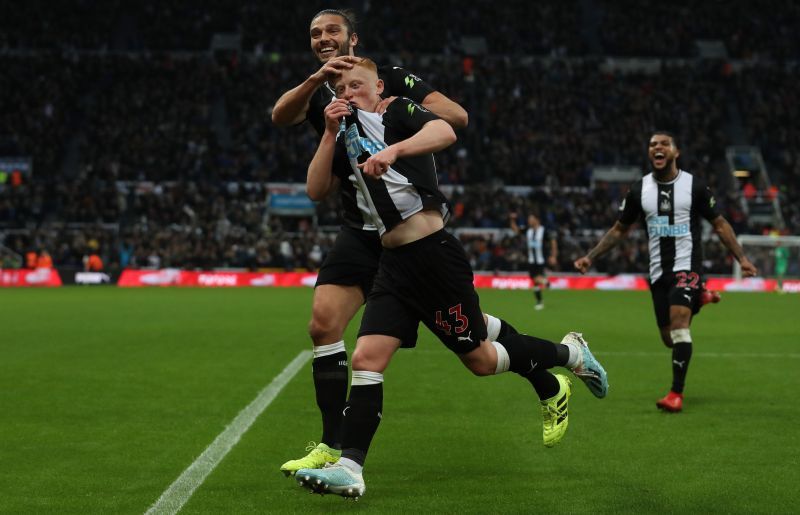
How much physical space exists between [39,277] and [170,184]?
24.3 feet

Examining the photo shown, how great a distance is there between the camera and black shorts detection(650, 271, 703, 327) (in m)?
8.91

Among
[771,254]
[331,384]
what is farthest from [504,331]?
[771,254]

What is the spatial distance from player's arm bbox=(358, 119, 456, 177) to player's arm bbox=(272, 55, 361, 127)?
470 mm

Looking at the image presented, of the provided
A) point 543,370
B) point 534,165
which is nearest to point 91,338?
point 543,370

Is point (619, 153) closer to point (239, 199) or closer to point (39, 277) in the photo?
point (239, 199)

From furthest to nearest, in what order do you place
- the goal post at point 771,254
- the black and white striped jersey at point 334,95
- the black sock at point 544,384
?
the goal post at point 771,254, the black sock at point 544,384, the black and white striped jersey at point 334,95

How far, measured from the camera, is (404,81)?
5.59 m

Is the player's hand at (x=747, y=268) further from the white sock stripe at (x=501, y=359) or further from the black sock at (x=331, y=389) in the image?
the black sock at (x=331, y=389)

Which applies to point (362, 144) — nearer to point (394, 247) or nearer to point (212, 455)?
point (394, 247)

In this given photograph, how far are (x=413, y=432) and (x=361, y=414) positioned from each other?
2.22m

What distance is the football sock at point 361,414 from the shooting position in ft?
16.9

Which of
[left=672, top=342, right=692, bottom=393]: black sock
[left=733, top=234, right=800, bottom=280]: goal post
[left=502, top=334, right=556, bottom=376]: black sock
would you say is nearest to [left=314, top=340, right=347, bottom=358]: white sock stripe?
[left=502, top=334, right=556, bottom=376]: black sock

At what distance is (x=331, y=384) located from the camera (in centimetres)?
607

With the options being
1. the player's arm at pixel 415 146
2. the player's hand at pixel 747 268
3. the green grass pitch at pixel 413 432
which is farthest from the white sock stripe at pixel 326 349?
the player's hand at pixel 747 268
